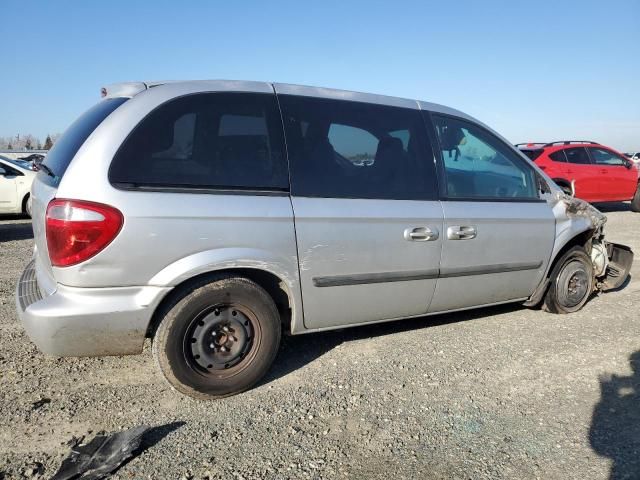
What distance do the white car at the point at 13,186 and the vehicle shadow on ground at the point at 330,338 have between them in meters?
8.25

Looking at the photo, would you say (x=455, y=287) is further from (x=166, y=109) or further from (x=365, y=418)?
(x=166, y=109)

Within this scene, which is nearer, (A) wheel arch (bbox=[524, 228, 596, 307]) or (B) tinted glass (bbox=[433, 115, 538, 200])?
(B) tinted glass (bbox=[433, 115, 538, 200])

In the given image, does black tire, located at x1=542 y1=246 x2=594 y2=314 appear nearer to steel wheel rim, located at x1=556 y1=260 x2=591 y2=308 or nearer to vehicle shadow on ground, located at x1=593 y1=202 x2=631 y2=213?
steel wheel rim, located at x1=556 y1=260 x2=591 y2=308

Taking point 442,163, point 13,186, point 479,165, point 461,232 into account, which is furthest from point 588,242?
point 13,186

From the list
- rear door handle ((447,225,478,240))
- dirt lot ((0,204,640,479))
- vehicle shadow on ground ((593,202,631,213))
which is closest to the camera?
dirt lot ((0,204,640,479))

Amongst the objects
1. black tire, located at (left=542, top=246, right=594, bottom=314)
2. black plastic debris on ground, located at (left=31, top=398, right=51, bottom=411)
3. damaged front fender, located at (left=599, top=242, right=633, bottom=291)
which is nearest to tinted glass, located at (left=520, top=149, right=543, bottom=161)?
damaged front fender, located at (left=599, top=242, right=633, bottom=291)

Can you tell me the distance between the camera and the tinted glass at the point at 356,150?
312 centimetres

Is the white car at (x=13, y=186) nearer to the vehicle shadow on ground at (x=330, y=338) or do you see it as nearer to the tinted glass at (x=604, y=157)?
the vehicle shadow on ground at (x=330, y=338)

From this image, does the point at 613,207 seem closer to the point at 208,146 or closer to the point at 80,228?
the point at 208,146

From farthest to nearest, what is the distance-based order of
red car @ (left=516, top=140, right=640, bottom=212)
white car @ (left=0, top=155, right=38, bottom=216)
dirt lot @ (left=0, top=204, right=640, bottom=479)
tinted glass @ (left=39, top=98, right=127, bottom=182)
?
red car @ (left=516, top=140, right=640, bottom=212) < white car @ (left=0, top=155, right=38, bottom=216) < tinted glass @ (left=39, top=98, right=127, bottom=182) < dirt lot @ (left=0, top=204, right=640, bottom=479)

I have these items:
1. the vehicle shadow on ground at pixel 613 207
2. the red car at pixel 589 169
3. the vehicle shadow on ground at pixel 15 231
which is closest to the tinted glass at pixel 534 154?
the red car at pixel 589 169

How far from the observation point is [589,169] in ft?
37.9

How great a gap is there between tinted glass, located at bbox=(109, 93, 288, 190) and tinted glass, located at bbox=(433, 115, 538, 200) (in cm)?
140

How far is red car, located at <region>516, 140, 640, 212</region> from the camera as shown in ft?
37.0
